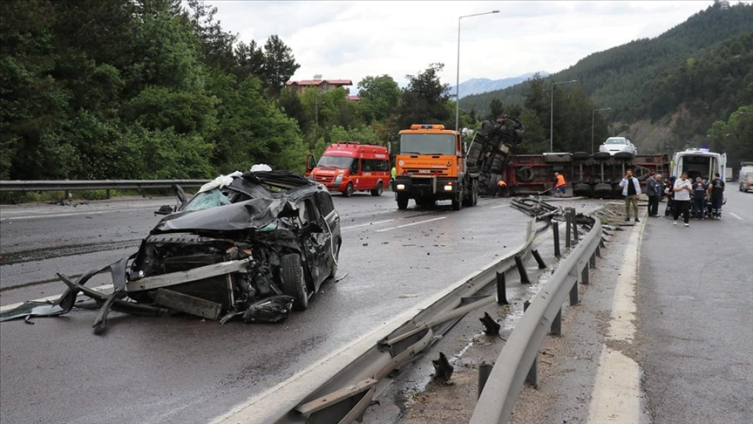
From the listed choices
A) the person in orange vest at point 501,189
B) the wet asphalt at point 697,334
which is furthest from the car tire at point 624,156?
the wet asphalt at point 697,334

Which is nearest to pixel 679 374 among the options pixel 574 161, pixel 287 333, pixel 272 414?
pixel 272 414

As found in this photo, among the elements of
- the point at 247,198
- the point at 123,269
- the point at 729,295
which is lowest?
the point at 729,295

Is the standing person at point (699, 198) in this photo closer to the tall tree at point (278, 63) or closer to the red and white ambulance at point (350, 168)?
the red and white ambulance at point (350, 168)

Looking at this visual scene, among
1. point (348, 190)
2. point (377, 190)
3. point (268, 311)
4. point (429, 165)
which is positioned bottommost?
point (377, 190)

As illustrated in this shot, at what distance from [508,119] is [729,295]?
85.4 ft

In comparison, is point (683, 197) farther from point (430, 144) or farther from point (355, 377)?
point (355, 377)

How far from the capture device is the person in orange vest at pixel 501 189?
3658 cm

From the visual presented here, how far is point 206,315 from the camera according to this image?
274 inches

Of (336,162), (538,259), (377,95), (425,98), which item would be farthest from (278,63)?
(538,259)

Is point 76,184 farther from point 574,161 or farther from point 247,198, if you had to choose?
point 574,161

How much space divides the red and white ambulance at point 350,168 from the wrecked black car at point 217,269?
2622cm

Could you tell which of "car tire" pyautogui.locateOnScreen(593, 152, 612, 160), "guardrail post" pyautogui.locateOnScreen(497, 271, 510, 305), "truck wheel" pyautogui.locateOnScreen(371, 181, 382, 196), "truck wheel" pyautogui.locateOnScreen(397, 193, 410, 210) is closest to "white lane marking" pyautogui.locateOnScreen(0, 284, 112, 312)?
"guardrail post" pyautogui.locateOnScreen(497, 271, 510, 305)

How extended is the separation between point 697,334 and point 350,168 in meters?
29.6

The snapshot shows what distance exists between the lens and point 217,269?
680 centimetres
